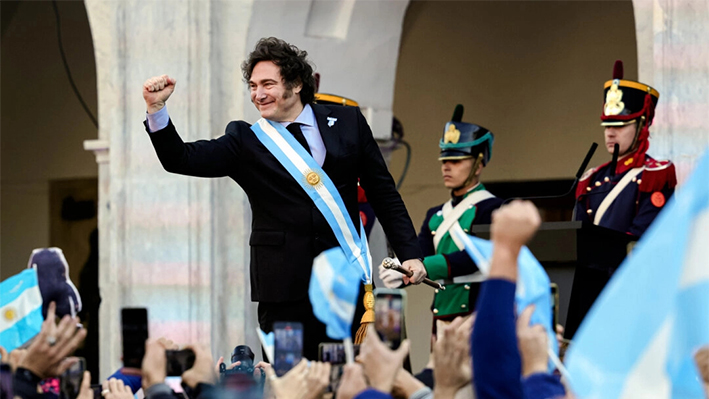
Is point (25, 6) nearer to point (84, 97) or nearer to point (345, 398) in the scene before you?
point (84, 97)

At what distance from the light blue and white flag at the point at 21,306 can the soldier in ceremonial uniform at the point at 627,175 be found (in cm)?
292

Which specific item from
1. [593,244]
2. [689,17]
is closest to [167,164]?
[593,244]

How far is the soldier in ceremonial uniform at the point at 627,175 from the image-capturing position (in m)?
5.76

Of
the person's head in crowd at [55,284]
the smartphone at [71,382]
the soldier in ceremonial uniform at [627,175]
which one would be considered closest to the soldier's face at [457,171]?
the soldier in ceremonial uniform at [627,175]

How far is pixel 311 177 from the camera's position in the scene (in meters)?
4.70

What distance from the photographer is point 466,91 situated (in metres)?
9.77

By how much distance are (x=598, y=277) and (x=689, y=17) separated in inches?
65.6

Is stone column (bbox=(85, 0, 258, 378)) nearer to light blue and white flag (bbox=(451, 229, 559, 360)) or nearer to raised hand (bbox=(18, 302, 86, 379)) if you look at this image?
raised hand (bbox=(18, 302, 86, 379))

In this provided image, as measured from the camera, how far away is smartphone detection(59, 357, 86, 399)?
3.27 m

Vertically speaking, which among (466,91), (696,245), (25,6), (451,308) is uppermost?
(25,6)

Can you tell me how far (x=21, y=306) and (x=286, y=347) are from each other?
Result: 28.8 inches

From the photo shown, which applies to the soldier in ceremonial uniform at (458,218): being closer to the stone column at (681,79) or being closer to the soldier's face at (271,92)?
the stone column at (681,79)

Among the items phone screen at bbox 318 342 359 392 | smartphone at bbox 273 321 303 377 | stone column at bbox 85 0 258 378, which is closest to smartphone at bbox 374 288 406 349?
phone screen at bbox 318 342 359 392

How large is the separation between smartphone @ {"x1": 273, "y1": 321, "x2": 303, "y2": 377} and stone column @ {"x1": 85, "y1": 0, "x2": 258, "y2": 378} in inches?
152
